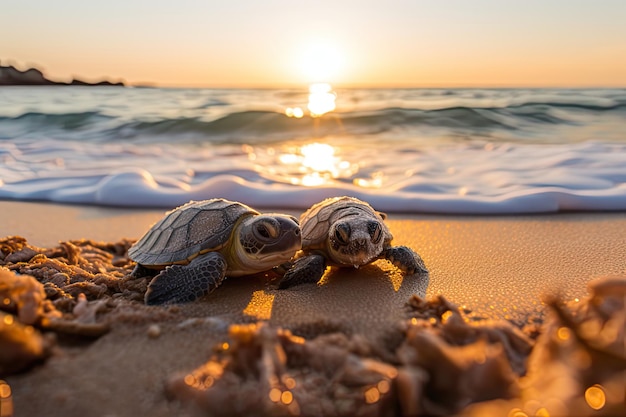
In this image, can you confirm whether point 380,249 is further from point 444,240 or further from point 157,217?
point 157,217

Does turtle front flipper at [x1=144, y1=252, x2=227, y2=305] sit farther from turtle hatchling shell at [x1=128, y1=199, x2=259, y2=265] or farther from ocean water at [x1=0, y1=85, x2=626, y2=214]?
ocean water at [x1=0, y1=85, x2=626, y2=214]

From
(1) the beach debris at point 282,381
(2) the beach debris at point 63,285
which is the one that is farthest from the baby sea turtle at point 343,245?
(1) the beach debris at point 282,381

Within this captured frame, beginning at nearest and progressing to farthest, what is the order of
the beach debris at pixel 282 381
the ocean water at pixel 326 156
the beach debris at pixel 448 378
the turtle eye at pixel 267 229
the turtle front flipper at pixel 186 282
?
the beach debris at pixel 448 378, the beach debris at pixel 282 381, the turtle front flipper at pixel 186 282, the turtle eye at pixel 267 229, the ocean water at pixel 326 156

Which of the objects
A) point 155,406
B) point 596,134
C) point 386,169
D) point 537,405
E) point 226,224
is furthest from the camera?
point 596,134

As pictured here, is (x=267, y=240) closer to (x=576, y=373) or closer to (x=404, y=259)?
(x=404, y=259)

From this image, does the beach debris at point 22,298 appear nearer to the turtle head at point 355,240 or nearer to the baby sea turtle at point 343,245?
the baby sea turtle at point 343,245

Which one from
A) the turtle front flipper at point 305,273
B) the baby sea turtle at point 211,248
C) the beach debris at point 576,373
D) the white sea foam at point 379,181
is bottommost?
the white sea foam at point 379,181

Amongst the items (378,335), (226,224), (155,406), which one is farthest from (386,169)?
(155,406)

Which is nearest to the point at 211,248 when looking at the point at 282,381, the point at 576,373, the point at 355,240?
the point at 355,240
